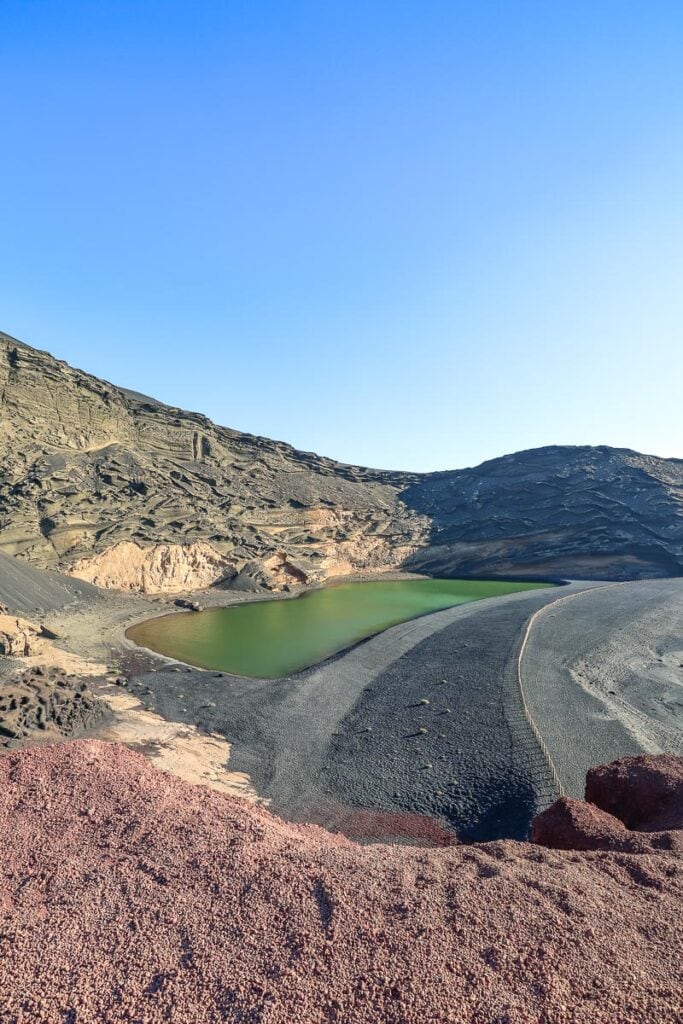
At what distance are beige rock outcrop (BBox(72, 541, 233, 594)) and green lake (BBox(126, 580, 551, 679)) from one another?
16.6 ft

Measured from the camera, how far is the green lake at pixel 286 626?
72.5 ft

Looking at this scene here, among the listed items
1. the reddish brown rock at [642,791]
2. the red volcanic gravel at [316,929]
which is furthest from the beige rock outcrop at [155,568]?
the reddish brown rock at [642,791]

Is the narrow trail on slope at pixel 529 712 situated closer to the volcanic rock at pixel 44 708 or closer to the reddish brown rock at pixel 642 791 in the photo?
the reddish brown rock at pixel 642 791

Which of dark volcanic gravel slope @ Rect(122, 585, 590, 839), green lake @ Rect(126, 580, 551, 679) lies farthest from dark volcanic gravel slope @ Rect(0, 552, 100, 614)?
dark volcanic gravel slope @ Rect(122, 585, 590, 839)

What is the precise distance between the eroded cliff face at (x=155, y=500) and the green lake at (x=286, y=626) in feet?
19.7

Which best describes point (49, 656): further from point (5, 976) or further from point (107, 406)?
point (107, 406)

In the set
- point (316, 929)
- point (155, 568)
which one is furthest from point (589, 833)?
point (155, 568)

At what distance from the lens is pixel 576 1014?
3.46 meters

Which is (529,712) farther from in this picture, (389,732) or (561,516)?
(561,516)

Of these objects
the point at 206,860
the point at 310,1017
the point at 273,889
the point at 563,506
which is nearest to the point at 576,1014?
the point at 310,1017

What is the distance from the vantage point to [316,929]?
14.8 feet

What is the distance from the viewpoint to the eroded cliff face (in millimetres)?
33156

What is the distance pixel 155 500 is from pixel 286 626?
1732cm

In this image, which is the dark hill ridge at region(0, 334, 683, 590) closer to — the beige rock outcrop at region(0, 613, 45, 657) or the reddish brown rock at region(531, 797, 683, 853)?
the beige rock outcrop at region(0, 613, 45, 657)
